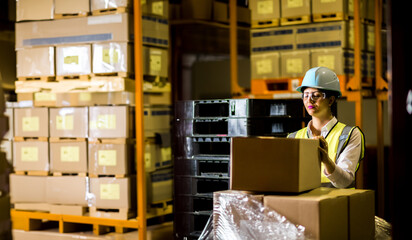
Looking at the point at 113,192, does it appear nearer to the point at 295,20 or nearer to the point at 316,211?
the point at 295,20

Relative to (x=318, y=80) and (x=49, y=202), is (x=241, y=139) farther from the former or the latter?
(x=49, y=202)

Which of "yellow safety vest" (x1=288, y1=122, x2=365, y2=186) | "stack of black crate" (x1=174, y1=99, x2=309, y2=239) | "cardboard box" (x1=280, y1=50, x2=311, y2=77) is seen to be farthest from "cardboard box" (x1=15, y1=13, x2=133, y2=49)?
"yellow safety vest" (x1=288, y1=122, x2=365, y2=186)

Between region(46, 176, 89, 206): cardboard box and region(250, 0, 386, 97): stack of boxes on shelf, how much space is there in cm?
259

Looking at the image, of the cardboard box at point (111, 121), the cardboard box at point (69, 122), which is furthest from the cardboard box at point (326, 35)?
the cardboard box at point (69, 122)

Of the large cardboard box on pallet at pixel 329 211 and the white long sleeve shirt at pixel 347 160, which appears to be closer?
the large cardboard box on pallet at pixel 329 211

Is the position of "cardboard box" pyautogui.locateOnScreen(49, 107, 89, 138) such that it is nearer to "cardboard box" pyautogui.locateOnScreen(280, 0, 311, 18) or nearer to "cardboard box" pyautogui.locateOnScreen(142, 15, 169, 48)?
"cardboard box" pyautogui.locateOnScreen(142, 15, 169, 48)

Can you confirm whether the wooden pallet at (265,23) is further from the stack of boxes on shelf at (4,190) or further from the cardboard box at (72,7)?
the stack of boxes on shelf at (4,190)

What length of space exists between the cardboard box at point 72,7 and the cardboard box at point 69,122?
121 centimetres

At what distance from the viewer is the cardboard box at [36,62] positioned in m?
7.30

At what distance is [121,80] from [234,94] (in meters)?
2.01

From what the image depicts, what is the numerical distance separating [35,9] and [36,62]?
70cm

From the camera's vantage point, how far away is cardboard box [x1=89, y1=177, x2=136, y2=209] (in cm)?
698

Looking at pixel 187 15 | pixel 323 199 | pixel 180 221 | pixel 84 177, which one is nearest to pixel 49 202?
pixel 84 177

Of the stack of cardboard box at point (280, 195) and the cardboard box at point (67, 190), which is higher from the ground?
the stack of cardboard box at point (280, 195)
